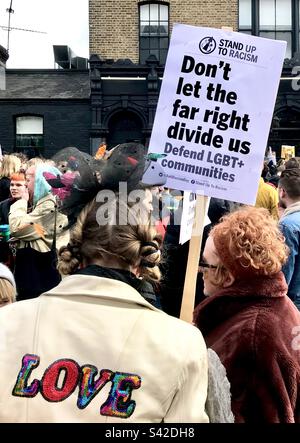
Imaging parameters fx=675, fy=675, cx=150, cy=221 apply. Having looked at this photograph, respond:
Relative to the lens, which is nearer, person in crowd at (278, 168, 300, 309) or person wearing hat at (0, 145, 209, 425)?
person wearing hat at (0, 145, 209, 425)

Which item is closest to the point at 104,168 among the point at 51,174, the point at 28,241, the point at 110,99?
the point at 51,174

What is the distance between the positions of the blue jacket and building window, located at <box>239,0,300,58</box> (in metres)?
17.5

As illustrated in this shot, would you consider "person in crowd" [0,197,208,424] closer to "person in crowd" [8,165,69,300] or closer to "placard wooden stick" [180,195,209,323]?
"placard wooden stick" [180,195,209,323]

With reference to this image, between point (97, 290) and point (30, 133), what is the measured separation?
18.0 meters

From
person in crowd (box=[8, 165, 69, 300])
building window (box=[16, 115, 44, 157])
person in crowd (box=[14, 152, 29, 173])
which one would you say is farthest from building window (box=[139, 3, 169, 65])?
person in crowd (box=[8, 165, 69, 300])

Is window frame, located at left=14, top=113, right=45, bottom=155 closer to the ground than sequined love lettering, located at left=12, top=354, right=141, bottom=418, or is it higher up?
closer to the ground

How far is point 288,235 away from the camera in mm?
4559

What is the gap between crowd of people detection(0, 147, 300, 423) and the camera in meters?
1.72

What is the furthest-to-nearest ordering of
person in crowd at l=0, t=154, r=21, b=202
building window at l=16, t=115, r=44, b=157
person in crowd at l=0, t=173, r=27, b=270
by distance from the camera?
building window at l=16, t=115, r=44, b=157, person in crowd at l=0, t=154, r=21, b=202, person in crowd at l=0, t=173, r=27, b=270

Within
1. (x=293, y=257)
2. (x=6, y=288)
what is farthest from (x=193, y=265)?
(x=293, y=257)

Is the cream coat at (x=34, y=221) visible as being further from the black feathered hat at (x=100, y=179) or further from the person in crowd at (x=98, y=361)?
Answer: the person in crowd at (x=98, y=361)

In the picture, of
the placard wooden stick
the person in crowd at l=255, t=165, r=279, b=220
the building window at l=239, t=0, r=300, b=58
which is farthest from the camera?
the building window at l=239, t=0, r=300, b=58

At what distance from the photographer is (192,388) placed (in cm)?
176
